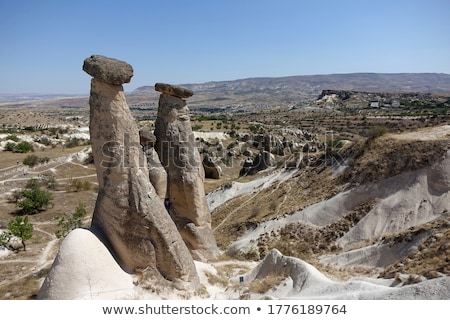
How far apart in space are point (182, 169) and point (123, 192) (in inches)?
163

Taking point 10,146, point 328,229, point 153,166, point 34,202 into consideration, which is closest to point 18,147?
point 10,146

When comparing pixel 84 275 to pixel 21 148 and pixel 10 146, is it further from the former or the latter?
pixel 10 146

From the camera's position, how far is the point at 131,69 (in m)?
8.40

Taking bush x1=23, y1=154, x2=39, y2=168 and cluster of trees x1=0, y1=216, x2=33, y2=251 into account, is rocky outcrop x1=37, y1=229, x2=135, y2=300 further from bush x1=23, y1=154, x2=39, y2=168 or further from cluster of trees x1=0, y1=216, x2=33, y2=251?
bush x1=23, y1=154, x2=39, y2=168

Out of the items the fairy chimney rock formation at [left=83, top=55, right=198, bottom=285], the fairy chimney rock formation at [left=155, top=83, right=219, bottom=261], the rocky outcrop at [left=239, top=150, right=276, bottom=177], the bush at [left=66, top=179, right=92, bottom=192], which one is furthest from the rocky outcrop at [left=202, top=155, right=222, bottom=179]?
the fairy chimney rock formation at [left=83, top=55, right=198, bottom=285]

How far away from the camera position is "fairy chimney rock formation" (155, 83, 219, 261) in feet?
40.1

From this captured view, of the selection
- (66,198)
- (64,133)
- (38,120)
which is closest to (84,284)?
(66,198)

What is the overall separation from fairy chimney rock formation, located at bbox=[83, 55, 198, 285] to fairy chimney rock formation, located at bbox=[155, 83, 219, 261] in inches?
140

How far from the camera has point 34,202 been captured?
21453 mm

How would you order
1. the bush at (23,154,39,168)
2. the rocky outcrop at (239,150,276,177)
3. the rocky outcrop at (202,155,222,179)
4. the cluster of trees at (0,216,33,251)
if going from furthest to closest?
the rocky outcrop at (202,155,222,179) → the bush at (23,154,39,168) → the rocky outcrop at (239,150,276,177) → the cluster of trees at (0,216,33,251)

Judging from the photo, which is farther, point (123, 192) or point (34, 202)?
point (34, 202)

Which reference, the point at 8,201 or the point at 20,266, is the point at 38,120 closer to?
the point at 8,201

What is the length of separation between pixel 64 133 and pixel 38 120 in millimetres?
38567

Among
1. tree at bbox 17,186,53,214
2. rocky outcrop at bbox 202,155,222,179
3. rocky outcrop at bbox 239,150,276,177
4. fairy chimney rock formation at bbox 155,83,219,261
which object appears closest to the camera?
fairy chimney rock formation at bbox 155,83,219,261
